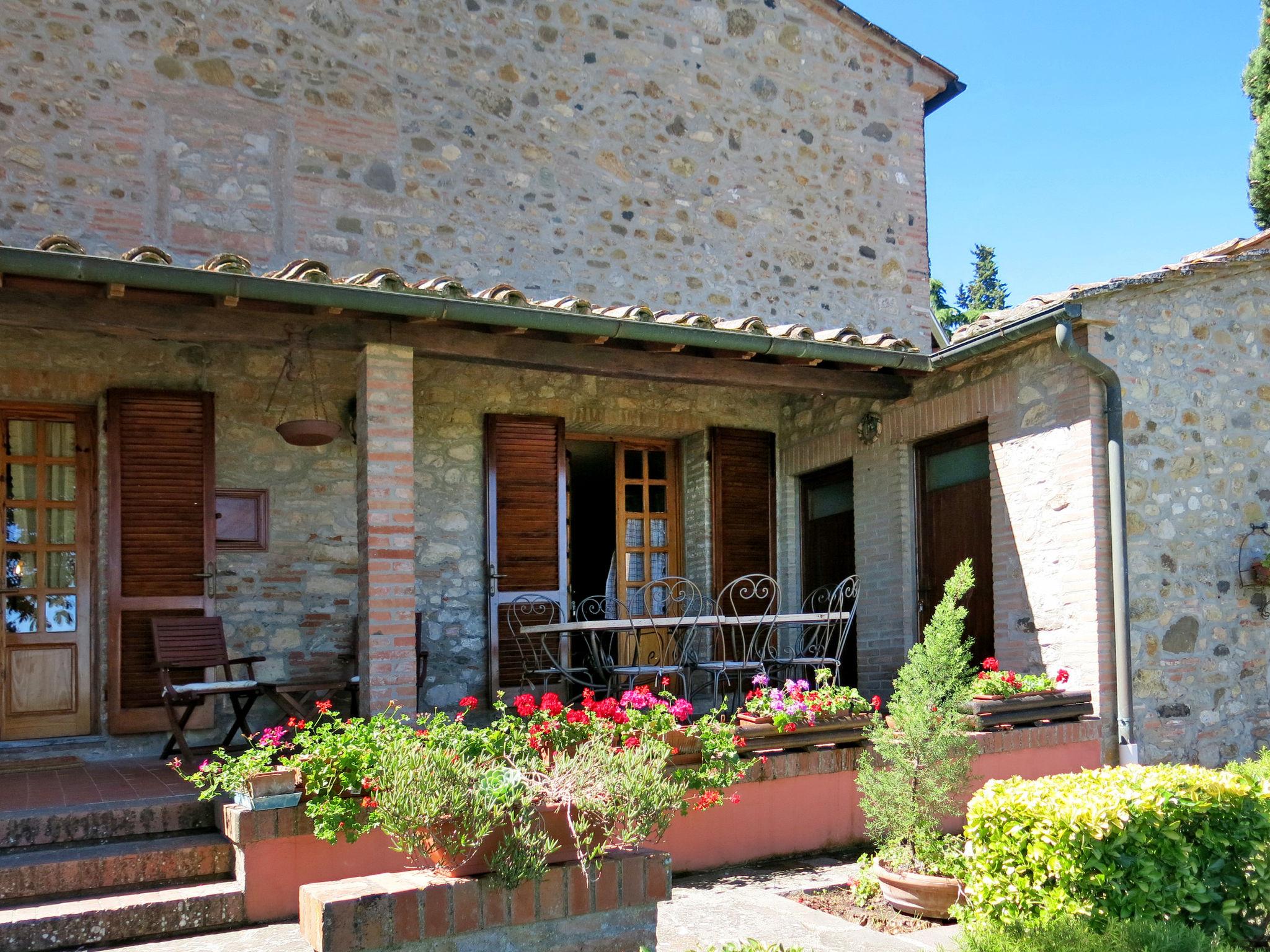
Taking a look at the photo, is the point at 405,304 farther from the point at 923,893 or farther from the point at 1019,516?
the point at 1019,516

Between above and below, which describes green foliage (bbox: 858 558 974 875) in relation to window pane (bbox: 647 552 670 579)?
below

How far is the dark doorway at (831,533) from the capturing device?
800cm

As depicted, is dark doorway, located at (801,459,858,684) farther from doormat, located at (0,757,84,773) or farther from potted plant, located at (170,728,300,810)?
doormat, located at (0,757,84,773)

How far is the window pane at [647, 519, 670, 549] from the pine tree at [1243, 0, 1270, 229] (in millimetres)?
8528

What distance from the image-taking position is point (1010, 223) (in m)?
31.0

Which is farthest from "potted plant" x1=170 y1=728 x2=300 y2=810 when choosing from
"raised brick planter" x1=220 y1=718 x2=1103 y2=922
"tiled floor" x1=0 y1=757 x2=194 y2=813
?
"tiled floor" x1=0 y1=757 x2=194 y2=813

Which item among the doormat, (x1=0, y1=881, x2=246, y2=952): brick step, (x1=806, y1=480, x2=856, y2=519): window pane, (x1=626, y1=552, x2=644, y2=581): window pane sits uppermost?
(x1=806, y1=480, x2=856, y2=519): window pane

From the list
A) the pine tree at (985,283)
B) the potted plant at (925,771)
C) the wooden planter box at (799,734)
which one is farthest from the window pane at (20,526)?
the pine tree at (985,283)

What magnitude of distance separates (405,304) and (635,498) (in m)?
3.32

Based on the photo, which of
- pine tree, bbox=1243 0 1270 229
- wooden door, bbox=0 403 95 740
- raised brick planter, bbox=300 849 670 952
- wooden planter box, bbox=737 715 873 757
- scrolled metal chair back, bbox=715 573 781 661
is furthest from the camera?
pine tree, bbox=1243 0 1270 229

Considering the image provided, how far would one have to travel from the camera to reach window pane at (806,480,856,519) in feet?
26.3

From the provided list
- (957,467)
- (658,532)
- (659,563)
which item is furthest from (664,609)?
(957,467)

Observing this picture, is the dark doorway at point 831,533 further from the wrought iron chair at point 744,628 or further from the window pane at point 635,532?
the window pane at point 635,532

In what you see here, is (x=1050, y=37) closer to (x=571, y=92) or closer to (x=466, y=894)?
(x=571, y=92)
